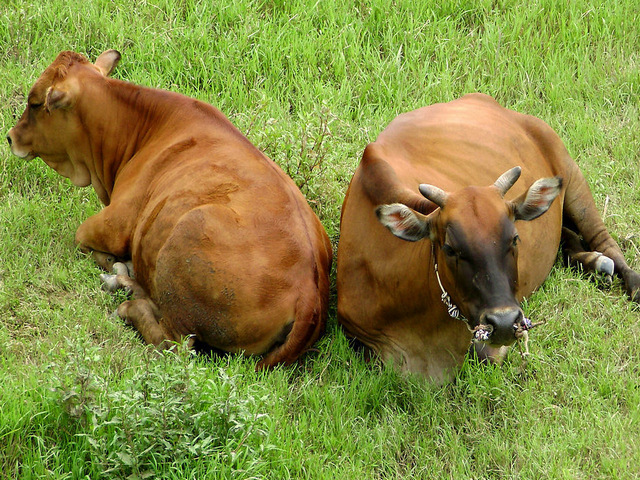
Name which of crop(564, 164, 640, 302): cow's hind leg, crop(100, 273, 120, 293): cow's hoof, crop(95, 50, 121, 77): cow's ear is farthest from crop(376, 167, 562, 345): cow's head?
crop(95, 50, 121, 77): cow's ear

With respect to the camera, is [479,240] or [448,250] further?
[448,250]

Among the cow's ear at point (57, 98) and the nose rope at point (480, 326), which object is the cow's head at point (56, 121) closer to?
the cow's ear at point (57, 98)

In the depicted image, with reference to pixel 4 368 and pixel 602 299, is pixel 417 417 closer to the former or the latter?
pixel 602 299

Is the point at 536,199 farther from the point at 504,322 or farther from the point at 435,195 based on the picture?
the point at 504,322

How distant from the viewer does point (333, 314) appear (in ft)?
19.9

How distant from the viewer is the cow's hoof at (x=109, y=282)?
623cm

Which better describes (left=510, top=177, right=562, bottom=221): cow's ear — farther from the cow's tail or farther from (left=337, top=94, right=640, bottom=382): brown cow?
the cow's tail

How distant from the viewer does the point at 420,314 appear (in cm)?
546

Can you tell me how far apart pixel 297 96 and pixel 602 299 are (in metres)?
3.12

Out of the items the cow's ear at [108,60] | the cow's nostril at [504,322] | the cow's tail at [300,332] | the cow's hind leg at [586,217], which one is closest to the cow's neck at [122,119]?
the cow's ear at [108,60]

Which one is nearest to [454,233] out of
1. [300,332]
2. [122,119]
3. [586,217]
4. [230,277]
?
[300,332]

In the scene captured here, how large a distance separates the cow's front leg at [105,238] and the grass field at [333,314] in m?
0.12

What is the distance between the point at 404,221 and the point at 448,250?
32 cm

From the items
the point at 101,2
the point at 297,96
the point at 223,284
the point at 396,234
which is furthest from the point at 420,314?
the point at 101,2
